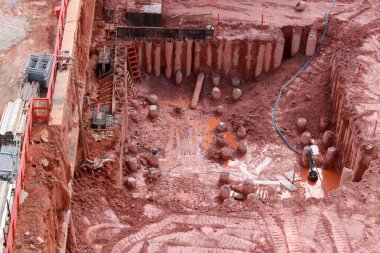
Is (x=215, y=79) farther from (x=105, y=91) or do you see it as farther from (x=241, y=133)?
(x=105, y=91)

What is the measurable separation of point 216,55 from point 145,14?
3.24m

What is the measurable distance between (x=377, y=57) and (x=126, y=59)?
369 inches

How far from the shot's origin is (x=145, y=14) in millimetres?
25078

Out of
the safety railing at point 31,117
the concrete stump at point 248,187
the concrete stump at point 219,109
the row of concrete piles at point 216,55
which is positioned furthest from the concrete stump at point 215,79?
the safety railing at point 31,117

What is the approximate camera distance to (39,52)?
18.0 meters

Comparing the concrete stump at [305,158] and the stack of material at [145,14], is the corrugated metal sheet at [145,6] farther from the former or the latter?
the concrete stump at [305,158]

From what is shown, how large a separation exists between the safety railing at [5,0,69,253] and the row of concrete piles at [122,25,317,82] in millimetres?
5930

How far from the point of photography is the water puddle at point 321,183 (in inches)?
821

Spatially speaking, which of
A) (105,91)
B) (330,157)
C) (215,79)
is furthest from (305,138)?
(105,91)

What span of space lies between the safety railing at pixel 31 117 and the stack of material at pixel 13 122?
0.56 ft

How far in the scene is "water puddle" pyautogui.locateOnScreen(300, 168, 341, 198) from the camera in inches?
821

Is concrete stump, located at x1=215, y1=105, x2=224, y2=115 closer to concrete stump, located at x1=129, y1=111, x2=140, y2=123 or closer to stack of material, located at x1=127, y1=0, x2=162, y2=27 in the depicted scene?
Result: concrete stump, located at x1=129, y1=111, x2=140, y2=123

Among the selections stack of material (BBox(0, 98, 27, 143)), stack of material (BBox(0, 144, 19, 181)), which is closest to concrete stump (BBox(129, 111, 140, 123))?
stack of material (BBox(0, 98, 27, 143))

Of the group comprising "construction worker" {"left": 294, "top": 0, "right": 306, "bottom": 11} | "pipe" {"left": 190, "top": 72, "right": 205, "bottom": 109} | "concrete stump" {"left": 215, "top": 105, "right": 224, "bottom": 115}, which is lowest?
"concrete stump" {"left": 215, "top": 105, "right": 224, "bottom": 115}
